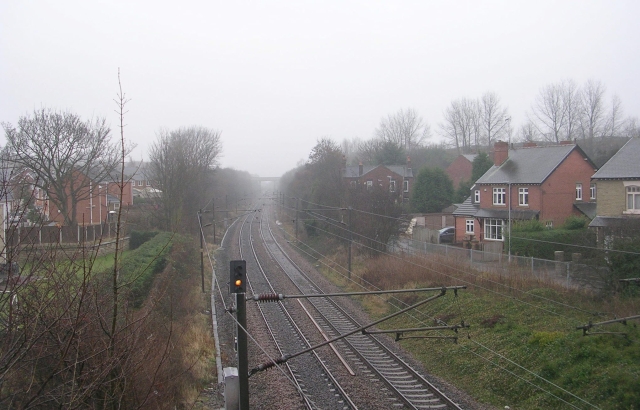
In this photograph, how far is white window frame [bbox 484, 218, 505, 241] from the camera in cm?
3148

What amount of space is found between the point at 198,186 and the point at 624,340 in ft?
107

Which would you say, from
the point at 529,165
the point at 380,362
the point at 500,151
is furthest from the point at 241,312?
the point at 500,151

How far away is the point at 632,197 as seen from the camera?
76.9 feet

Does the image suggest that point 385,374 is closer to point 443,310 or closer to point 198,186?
point 443,310

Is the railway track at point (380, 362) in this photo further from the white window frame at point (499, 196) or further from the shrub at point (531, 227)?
the white window frame at point (499, 196)

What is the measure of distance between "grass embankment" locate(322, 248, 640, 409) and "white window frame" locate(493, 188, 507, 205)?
12540 mm

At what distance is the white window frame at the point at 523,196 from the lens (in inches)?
1232

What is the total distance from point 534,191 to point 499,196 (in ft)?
7.38

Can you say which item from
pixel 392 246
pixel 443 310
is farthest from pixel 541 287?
pixel 392 246

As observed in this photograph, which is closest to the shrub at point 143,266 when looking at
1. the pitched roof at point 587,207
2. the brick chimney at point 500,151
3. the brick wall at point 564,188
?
the brick wall at point 564,188

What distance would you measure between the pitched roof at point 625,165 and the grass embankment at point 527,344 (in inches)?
348

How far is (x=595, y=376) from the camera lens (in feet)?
35.8

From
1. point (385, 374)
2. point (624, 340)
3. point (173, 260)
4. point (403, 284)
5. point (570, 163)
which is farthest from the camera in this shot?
point (570, 163)

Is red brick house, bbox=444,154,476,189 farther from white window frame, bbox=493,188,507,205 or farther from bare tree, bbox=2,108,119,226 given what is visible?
bare tree, bbox=2,108,119,226
